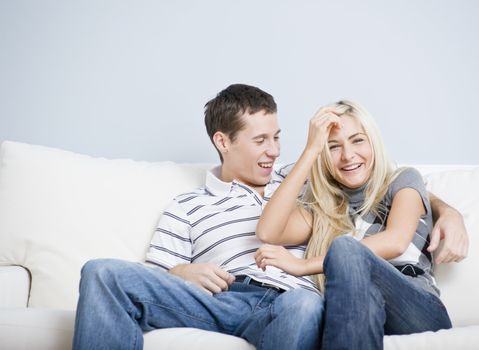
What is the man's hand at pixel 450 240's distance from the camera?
1.51 metres

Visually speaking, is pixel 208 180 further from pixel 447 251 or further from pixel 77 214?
pixel 447 251

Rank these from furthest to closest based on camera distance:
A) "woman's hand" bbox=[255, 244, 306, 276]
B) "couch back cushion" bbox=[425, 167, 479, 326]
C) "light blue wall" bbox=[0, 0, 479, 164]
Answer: "light blue wall" bbox=[0, 0, 479, 164]
"couch back cushion" bbox=[425, 167, 479, 326]
"woman's hand" bbox=[255, 244, 306, 276]

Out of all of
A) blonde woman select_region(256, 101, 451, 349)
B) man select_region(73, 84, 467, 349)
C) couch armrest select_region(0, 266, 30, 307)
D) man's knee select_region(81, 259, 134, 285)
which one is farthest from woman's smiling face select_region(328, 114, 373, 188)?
couch armrest select_region(0, 266, 30, 307)

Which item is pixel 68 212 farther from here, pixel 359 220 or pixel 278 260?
pixel 359 220

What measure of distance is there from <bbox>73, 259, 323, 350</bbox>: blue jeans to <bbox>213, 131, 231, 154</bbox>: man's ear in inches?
19.8

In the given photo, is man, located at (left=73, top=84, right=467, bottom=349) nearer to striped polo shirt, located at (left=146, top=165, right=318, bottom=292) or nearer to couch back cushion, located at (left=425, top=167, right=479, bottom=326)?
striped polo shirt, located at (left=146, top=165, right=318, bottom=292)

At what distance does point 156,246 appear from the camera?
1.74m

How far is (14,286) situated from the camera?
1677mm

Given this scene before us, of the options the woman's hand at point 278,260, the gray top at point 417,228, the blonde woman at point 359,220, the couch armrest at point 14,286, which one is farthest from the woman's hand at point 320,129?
the couch armrest at point 14,286

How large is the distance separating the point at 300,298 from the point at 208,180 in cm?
65

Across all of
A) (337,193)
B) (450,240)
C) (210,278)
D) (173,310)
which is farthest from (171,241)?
(450,240)

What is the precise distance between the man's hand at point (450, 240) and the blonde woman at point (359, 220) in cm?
5

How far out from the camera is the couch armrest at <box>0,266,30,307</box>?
164 cm

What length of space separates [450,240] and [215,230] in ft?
1.96
